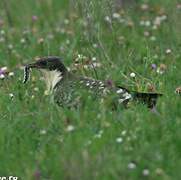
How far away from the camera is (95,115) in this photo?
21.5 feet

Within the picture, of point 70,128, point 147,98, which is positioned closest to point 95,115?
point 70,128

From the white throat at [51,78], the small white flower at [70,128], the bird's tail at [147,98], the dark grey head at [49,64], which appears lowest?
the small white flower at [70,128]

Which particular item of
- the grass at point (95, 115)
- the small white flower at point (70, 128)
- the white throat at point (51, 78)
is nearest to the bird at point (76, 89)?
the white throat at point (51, 78)

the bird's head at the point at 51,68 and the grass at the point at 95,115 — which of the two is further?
the bird's head at the point at 51,68

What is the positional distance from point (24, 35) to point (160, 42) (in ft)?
6.53

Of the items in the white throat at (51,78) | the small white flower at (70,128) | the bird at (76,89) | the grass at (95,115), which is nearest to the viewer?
the grass at (95,115)

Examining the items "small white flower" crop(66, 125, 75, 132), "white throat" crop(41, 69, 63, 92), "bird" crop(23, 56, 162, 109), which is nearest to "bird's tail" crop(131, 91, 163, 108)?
"bird" crop(23, 56, 162, 109)

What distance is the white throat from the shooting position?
742cm

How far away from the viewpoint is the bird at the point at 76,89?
6805 millimetres

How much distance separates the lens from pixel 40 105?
7.01m

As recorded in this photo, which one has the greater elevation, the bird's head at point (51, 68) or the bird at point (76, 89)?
the bird's head at point (51, 68)

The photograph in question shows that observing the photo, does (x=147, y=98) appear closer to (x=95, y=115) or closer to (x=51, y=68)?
(x=95, y=115)

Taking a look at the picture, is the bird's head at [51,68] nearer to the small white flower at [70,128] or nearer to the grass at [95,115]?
the grass at [95,115]

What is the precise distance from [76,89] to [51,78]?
1.68 ft
